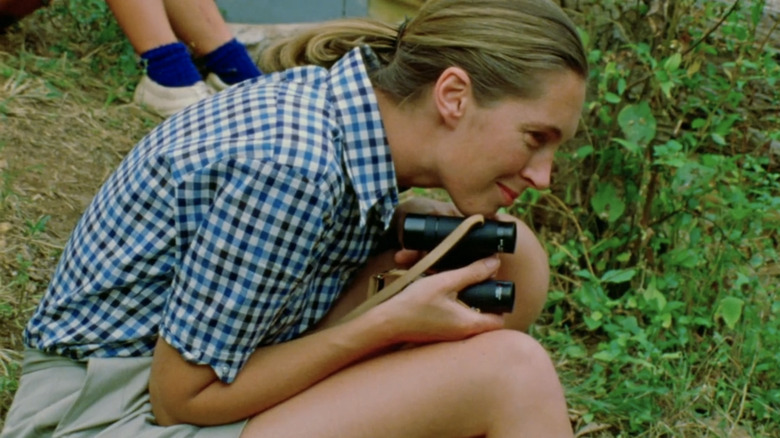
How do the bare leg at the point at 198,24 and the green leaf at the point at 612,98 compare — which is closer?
the green leaf at the point at 612,98

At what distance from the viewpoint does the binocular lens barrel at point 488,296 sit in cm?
Result: 189

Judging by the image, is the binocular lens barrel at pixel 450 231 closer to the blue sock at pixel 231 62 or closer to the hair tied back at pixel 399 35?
the hair tied back at pixel 399 35

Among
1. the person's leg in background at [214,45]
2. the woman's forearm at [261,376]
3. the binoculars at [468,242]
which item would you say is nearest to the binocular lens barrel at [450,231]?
the binoculars at [468,242]

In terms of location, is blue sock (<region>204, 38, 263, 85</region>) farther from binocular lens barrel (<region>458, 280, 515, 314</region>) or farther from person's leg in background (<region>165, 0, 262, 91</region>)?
binocular lens barrel (<region>458, 280, 515, 314</region>)

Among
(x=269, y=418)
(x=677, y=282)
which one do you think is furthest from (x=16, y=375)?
(x=677, y=282)

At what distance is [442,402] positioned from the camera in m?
1.77

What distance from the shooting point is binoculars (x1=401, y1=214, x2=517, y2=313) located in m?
1.89

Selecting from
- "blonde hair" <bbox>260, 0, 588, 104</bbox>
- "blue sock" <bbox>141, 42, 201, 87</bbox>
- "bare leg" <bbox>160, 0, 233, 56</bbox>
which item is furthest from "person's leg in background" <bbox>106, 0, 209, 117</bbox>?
"blonde hair" <bbox>260, 0, 588, 104</bbox>

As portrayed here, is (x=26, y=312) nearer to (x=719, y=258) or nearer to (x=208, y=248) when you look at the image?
(x=208, y=248)

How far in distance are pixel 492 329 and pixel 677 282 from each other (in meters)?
1.26

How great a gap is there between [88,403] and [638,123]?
1788 mm

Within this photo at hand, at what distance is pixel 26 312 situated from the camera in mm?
2561

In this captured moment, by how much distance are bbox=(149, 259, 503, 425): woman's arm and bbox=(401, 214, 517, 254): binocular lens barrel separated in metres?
0.13

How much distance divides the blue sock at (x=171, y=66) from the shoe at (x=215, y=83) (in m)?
0.17
